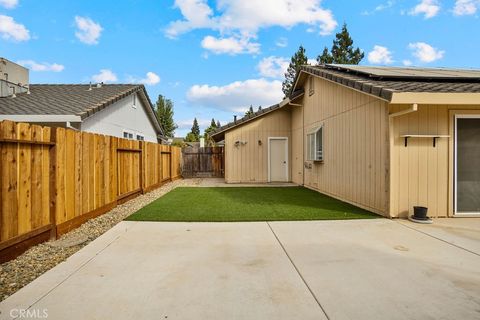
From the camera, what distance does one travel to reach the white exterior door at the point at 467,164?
6.14m

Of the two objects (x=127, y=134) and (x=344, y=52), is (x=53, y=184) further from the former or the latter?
(x=344, y=52)

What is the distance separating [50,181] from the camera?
4.46m

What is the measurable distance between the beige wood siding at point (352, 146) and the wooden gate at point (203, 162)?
7.95 metres

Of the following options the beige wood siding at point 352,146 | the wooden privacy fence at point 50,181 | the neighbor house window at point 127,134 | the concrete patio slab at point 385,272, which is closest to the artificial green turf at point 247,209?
the beige wood siding at point 352,146

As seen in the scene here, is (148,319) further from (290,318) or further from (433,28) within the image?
(433,28)

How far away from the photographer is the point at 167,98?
127 ft

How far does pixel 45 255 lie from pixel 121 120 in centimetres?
1049

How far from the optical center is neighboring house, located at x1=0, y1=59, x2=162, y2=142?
384 inches

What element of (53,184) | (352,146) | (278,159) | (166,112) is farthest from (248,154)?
(166,112)

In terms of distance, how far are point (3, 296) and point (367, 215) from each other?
619 centimetres

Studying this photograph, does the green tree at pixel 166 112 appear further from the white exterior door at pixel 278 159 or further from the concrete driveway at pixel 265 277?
the concrete driveway at pixel 265 277

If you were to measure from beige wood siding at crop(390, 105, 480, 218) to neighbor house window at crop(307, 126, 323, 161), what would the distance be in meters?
4.01


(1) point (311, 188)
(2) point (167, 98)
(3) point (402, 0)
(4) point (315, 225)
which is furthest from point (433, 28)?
(2) point (167, 98)

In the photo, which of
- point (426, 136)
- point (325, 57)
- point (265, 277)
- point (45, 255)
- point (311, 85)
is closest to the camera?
point (265, 277)
